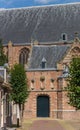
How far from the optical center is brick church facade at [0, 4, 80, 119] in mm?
57406

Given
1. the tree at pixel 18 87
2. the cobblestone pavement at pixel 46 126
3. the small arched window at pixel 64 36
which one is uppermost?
the small arched window at pixel 64 36

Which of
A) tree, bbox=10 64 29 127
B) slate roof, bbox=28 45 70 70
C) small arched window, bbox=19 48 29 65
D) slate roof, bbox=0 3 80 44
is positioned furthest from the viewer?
small arched window, bbox=19 48 29 65

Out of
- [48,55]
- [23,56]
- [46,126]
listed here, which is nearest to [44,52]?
[48,55]

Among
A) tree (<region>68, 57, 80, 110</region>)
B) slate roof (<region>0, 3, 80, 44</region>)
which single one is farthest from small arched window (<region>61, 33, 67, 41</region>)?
tree (<region>68, 57, 80, 110</region>)

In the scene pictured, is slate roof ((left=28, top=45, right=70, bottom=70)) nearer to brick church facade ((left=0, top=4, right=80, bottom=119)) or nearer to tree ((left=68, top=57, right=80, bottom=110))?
brick church facade ((left=0, top=4, right=80, bottom=119))

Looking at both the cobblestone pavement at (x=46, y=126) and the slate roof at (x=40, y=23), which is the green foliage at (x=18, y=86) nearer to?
the cobblestone pavement at (x=46, y=126)

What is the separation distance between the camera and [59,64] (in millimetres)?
58656

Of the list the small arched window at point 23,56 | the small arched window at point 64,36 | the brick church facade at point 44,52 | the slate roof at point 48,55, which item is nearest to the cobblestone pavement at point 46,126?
the brick church facade at point 44,52

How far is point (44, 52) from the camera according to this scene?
62.8 metres

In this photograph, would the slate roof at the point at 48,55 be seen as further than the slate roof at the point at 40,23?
No

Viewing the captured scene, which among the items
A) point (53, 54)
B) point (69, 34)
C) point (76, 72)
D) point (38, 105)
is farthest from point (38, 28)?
point (76, 72)

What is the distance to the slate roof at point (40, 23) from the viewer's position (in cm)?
6988

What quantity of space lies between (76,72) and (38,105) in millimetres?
29169

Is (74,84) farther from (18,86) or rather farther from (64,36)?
(64,36)
